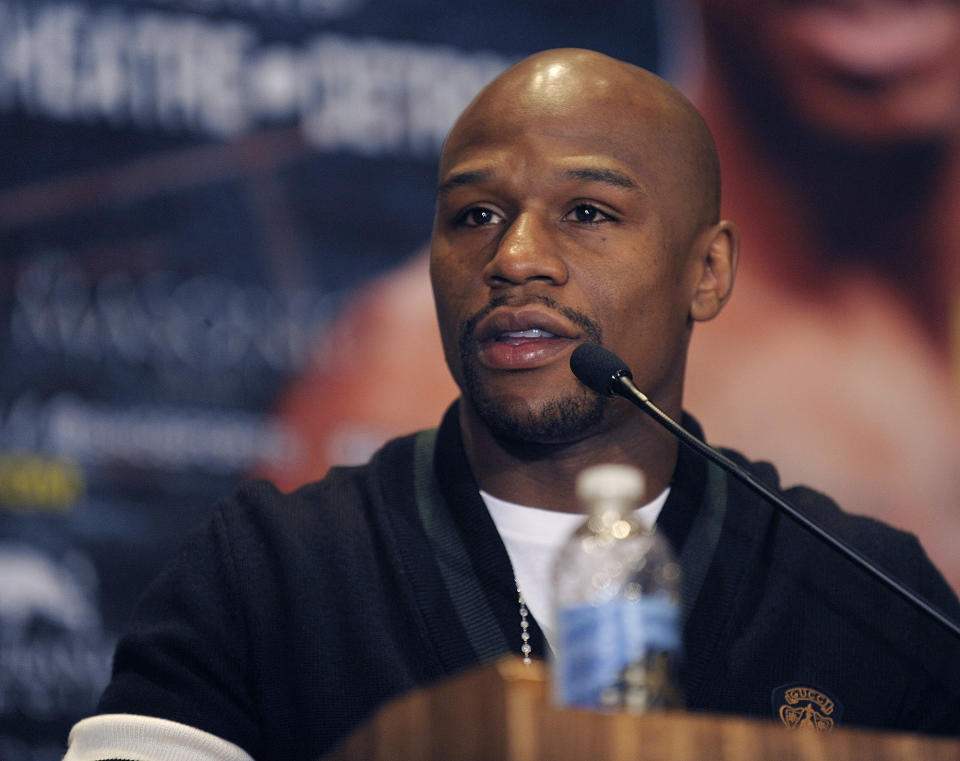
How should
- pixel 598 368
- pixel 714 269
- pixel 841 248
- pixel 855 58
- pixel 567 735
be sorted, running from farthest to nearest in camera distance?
pixel 855 58 < pixel 841 248 < pixel 714 269 < pixel 598 368 < pixel 567 735

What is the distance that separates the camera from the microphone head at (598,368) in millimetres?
1564

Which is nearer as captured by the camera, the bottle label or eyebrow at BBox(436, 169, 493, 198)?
the bottle label

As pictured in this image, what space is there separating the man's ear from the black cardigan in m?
0.25

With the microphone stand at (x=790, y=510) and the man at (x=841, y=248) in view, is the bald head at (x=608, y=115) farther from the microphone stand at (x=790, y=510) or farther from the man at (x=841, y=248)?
the man at (x=841, y=248)

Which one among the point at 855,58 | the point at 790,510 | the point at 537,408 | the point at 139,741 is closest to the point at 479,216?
the point at 537,408

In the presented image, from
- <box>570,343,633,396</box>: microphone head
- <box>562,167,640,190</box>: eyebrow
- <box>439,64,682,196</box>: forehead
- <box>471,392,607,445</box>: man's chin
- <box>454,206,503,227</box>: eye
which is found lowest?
<box>471,392,607,445</box>: man's chin

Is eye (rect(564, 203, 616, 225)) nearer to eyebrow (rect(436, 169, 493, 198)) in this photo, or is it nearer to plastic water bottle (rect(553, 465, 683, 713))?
eyebrow (rect(436, 169, 493, 198))

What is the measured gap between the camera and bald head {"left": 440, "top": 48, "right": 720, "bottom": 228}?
199cm

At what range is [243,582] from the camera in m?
1.86

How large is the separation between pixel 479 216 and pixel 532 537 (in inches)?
19.5

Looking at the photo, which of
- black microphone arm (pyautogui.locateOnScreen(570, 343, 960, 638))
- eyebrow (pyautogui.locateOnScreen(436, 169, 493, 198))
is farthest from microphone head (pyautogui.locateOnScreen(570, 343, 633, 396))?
eyebrow (pyautogui.locateOnScreen(436, 169, 493, 198))

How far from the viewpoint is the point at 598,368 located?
5.19ft

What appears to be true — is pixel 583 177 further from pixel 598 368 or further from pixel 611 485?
pixel 611 485

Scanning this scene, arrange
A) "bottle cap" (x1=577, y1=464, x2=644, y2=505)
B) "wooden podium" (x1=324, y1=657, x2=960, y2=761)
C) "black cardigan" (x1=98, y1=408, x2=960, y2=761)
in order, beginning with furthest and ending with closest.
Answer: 1. "black cardigan" (x1=98, y1=408, x2=960, y2=761)
2. "bottle cap" (x1=577, y1=464, x2=644, y2=505)
3. "wooden podium" (x1=324, y1=657, x2=960, y2=761)
